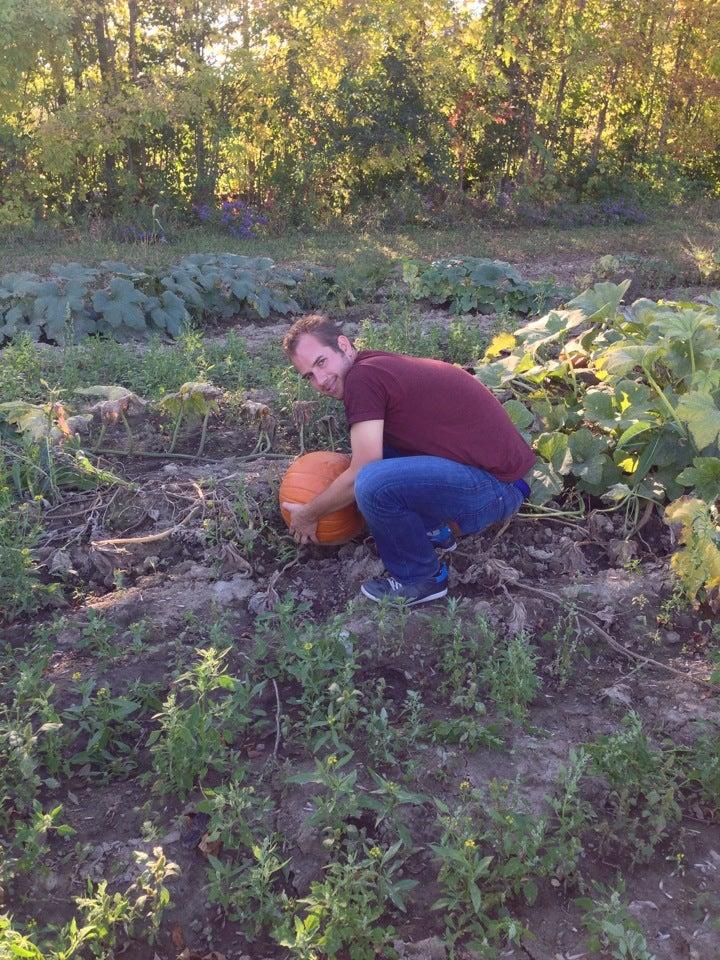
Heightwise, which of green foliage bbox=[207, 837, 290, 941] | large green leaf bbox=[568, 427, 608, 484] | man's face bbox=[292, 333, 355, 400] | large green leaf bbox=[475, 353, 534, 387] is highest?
man's face bbox=[292, 333, 355, 400]

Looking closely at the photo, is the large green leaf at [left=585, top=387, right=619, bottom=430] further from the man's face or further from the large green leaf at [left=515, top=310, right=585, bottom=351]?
the man's face

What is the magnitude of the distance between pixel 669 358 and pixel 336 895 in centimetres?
297

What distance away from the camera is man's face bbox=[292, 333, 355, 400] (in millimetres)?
3533

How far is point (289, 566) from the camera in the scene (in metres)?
3.93

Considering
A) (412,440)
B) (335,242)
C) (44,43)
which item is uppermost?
(44,43)

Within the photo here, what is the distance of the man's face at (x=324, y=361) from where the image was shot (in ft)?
11.6

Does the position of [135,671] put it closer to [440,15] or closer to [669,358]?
[669,358]

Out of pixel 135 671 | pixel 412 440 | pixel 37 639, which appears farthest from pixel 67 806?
pixel 412 440

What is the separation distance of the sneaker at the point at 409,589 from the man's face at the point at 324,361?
776 mm

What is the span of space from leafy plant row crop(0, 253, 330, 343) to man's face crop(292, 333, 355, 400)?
334 cm

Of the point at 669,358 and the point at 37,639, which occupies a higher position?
the point at 669,358

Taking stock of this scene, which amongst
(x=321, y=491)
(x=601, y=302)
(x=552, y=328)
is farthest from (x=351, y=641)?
(x=601, y=302)

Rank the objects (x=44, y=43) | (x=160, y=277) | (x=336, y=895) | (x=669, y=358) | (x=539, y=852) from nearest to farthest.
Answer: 1. (x=336, y=895)
2. (x=539, y=852)
3. (x=669, y=358)
4. (x=160, y=277)
5. (x=44, y=43)

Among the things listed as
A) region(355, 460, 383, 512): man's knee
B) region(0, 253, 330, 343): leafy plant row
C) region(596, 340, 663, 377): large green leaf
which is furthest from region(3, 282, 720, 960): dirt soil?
region(0, 253, 330, 343): leafy plant row
